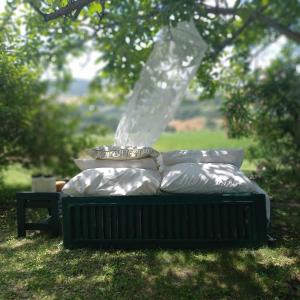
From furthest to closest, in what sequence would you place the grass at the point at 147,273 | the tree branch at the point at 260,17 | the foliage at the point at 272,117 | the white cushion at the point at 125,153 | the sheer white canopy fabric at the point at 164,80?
the tree branch at the point at 260,17 < the foliage at the point at 272,117 < the sheer white canopy fabric at the point at 164,80 < the white cushion at the point at 125,153 < the grass at the point at 147,273

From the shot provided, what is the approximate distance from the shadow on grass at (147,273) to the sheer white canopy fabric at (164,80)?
176 cm

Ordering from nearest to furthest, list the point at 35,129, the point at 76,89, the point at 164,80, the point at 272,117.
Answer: the point at 164,80, the point at 272,117, the point at 35,129, the point at 76,89

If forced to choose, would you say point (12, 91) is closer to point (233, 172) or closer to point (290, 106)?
point (233, 172)

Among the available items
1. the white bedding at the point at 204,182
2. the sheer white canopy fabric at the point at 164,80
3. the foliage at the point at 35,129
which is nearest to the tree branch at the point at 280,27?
the sheer white canopy fabric at the point at 164,80

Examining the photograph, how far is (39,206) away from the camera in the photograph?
3574 mm

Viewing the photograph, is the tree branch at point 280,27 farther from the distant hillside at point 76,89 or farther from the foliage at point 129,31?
the distant hillside at point 76,89

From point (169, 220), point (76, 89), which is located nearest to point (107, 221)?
point (169, 220)

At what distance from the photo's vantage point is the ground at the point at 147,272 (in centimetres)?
250

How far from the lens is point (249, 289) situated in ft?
8.29

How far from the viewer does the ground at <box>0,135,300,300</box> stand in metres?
2.50

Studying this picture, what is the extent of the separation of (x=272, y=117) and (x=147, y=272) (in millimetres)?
4502

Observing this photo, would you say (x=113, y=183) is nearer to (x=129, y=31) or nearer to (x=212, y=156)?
(x=212, y=156)


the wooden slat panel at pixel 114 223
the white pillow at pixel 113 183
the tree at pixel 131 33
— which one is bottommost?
the wooden slat panel at pixel 114 223

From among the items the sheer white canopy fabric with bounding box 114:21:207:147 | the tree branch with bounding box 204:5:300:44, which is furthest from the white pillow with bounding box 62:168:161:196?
the tree branch with bounding box 204:5:300:44
